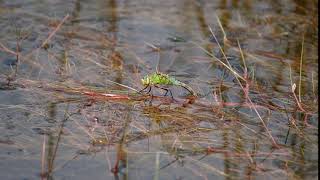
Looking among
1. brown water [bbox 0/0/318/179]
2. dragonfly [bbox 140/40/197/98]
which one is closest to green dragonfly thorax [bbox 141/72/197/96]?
dragonfly [bbox 140/40/197/98]

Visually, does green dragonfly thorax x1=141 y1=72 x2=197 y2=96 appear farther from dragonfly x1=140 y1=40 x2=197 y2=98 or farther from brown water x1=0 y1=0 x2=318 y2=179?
brown water x1=0 y1=0 x2=318 y2=179

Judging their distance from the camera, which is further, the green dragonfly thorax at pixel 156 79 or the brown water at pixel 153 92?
the green dragonfly thorax at pixel 156 79

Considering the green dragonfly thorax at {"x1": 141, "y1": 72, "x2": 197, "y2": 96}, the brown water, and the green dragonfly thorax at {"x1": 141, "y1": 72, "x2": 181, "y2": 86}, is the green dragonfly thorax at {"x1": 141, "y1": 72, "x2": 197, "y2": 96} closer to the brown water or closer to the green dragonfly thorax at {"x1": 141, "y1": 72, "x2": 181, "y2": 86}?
the green dragonfly thorax at {"x1": 141, "y1": 72, "x2": 181, "y2": 86}

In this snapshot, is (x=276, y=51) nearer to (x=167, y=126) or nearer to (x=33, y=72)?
(x=167, y=126)

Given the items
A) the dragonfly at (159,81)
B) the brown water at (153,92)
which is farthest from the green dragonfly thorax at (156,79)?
the brown water at (153,92)

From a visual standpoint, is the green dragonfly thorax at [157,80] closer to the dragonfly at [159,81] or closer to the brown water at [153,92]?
the dragonfly at [159,81]

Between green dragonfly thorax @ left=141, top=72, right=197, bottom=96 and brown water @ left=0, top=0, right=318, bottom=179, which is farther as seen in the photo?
green dragonfly thorax @ left=141, top=72, right=197, bottom=96

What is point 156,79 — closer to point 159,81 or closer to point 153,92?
point 159,81

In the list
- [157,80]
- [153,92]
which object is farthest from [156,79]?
[153,92]

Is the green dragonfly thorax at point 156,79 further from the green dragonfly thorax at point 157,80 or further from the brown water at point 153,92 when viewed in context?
the brown water at point 153,92
